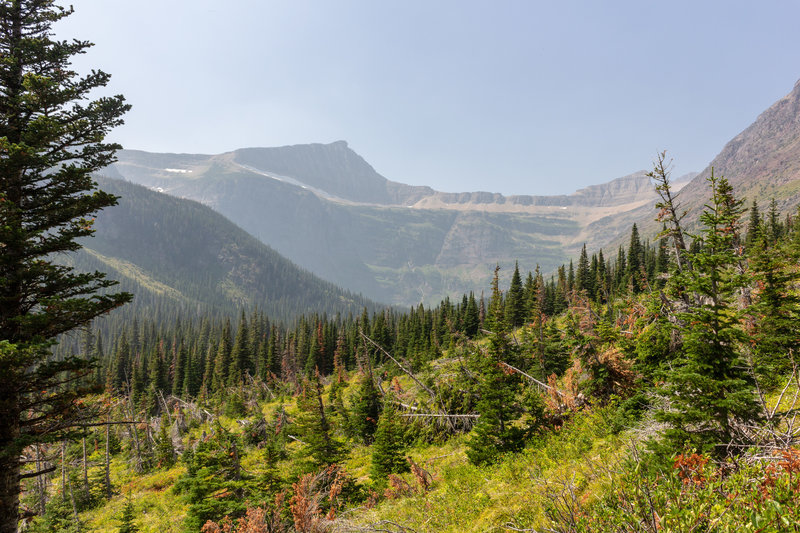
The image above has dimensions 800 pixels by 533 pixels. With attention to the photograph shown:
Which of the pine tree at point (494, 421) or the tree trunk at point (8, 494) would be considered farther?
the pine tree at point (494, 421)

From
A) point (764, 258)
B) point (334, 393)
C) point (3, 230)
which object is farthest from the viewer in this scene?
point (334, 393)

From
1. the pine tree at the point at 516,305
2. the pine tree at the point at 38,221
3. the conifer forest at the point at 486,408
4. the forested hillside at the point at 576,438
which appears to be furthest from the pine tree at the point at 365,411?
the pine tree at the point at 516,305

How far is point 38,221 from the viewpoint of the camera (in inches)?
423

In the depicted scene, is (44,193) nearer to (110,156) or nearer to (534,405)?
(110,156)

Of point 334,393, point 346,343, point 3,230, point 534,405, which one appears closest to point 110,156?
point 3,230

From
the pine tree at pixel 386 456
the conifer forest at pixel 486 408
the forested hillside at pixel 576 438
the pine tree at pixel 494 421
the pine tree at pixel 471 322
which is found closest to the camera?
the forested hillside at pixel 576 438

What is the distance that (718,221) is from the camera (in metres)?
8.26

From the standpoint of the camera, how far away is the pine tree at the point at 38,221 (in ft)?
30.2

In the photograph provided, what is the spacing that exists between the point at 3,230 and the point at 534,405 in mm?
17792

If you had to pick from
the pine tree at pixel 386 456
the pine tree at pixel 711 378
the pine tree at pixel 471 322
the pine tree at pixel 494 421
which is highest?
the pine tree at pixel 711 378

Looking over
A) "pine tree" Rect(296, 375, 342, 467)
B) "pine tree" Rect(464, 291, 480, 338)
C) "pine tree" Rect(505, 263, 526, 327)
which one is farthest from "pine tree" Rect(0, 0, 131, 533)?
"pine tree" Rect(505, 263, 526, 327)

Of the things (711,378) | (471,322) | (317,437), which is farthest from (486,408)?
(471,322)

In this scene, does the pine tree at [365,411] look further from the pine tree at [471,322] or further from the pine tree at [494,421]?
the pine tree at [471,322]

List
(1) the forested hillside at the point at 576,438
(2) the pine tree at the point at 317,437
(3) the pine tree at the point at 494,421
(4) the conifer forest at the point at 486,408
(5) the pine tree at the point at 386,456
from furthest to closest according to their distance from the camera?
(5) the pine tree at the point at 386,456, (2) the pine tree at the point at 317,437, (3) the pine tree at the point at 494,421, (4) the conifer forest at the point at 486,408, (1) the forested hillside at the point at 576,438
